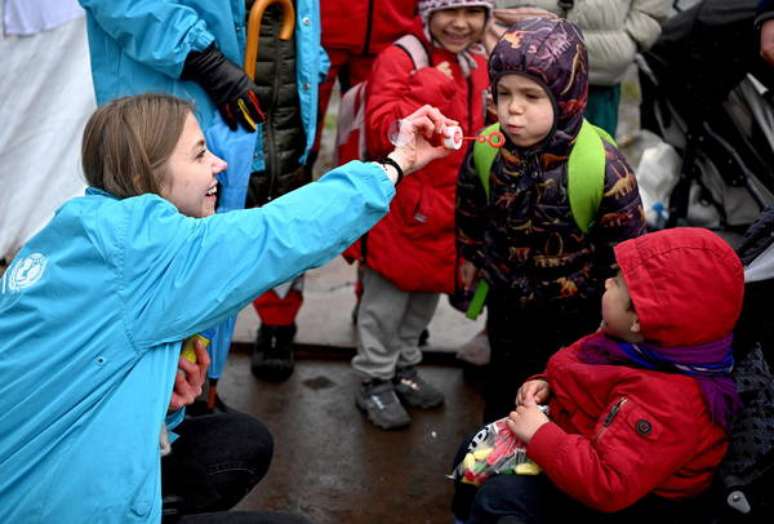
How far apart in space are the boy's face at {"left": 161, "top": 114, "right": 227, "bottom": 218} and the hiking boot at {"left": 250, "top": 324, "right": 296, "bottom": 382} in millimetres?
1852

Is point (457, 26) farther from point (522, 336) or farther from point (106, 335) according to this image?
point (106, 335)

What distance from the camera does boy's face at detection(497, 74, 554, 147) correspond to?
3.04 m

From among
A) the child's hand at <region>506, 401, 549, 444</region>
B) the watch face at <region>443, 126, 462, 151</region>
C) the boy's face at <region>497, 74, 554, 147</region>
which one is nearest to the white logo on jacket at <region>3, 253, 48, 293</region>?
the watch face at <region>443, 126, 462, 151</region>

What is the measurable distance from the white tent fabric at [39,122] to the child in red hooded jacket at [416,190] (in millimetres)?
1437

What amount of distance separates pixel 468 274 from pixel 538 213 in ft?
1.75

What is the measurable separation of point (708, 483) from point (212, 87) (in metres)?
1.95

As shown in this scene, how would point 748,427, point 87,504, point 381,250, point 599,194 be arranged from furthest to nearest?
1. point 381,250
2. point 599,194
3. point 748,427
4. point 87,504

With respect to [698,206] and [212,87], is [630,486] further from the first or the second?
[698,206]

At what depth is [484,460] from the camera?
8.23 ft

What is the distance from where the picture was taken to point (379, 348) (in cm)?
399

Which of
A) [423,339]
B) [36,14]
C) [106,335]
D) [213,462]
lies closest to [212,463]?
[213,462]

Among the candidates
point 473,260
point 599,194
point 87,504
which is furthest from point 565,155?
point 87,504

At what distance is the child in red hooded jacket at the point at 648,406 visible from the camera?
2221 mm

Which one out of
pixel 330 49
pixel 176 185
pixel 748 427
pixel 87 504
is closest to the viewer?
pixel 87 504
